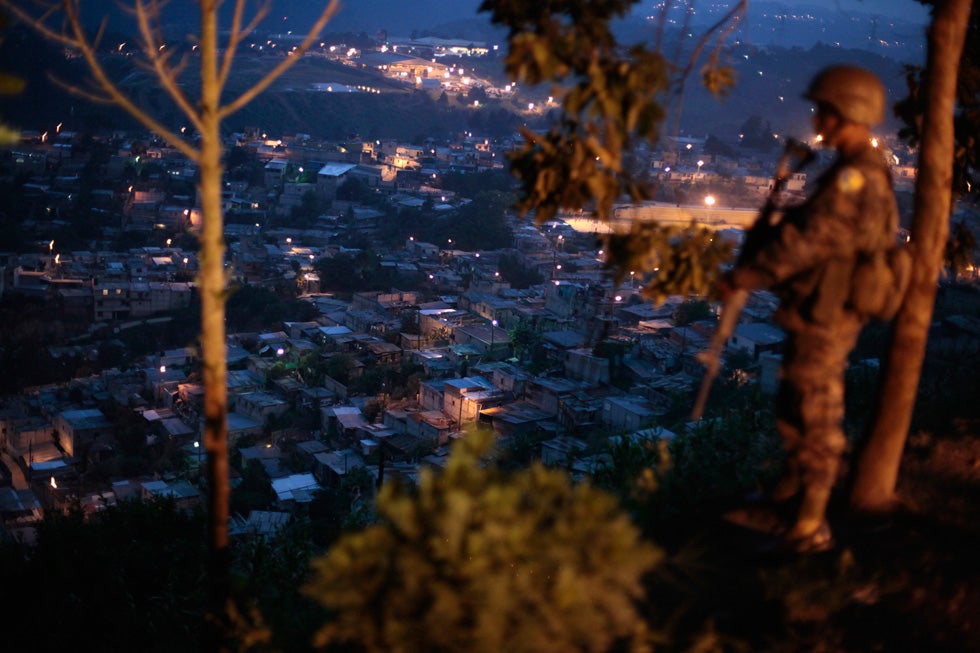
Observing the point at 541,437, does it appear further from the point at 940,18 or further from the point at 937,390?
the point at 940,18

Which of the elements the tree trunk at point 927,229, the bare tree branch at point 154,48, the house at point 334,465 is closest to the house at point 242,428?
the house at point 334,465

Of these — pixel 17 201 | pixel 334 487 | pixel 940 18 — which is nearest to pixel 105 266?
pixel 17 201

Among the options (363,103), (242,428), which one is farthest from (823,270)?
(363,103)

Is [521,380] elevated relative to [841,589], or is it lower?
lower

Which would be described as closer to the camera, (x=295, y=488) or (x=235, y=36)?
(x=235, y=36)

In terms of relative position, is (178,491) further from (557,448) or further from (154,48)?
(154,48)
